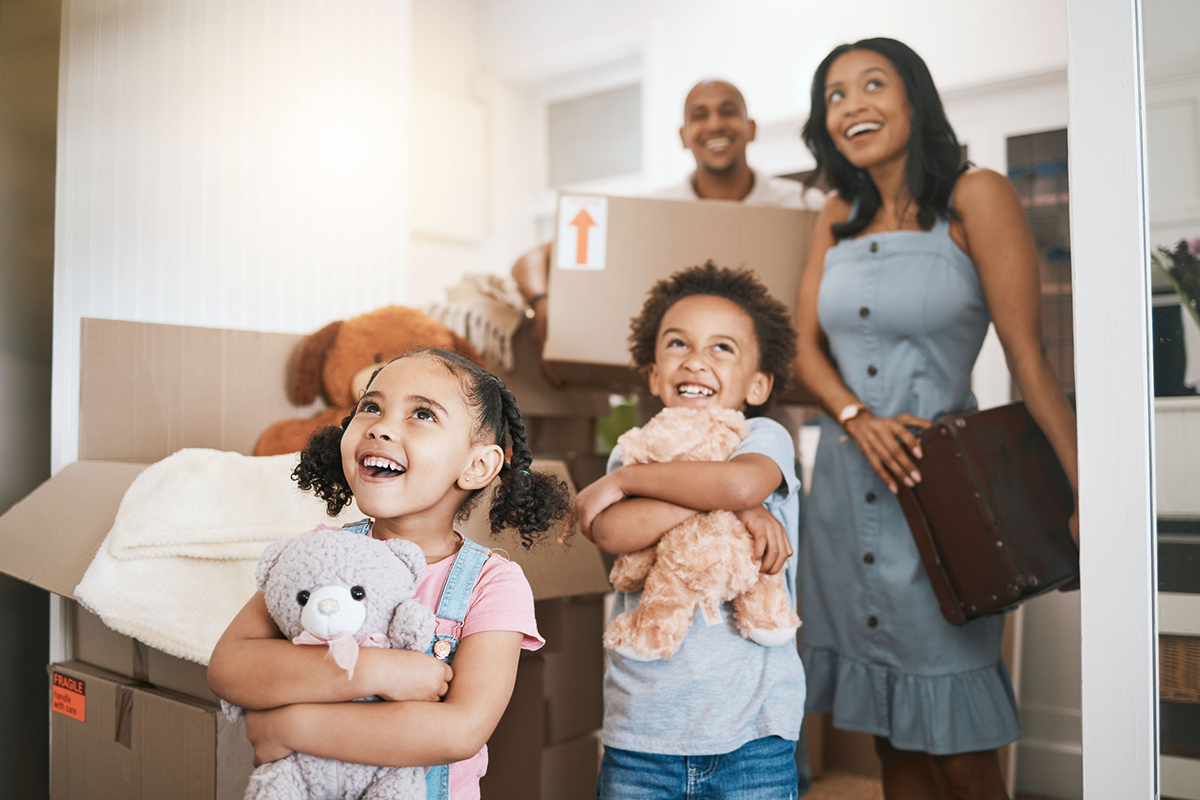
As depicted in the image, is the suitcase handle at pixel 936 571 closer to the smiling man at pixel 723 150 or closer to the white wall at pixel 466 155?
A: the smiling man at pixel 723 150

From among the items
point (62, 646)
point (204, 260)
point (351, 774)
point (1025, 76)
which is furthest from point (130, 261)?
point (1025, 76)

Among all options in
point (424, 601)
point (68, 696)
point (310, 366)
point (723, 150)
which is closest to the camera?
point (424, 601)

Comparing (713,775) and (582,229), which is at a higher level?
(582,229)

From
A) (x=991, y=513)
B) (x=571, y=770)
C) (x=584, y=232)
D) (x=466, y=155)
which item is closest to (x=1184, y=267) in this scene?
(x=991, y=513)

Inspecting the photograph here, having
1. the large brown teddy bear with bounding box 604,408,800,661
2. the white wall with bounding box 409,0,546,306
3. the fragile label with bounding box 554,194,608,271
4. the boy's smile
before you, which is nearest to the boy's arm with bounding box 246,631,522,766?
the large brown teddy bear with bounding box 604,408,800,661

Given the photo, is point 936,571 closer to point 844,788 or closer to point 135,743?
point 844,788

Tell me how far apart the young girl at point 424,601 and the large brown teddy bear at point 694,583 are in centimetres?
15

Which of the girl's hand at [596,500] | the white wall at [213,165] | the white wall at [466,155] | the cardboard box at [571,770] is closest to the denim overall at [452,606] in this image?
the girl's hand at [596,500]

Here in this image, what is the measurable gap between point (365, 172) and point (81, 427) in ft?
2.09

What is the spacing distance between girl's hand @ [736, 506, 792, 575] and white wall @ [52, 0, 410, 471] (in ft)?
2.55

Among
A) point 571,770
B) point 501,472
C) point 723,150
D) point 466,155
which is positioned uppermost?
point 466,155

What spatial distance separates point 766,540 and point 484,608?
353 mm

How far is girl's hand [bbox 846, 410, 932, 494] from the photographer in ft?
3.83

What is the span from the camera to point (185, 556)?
93 centimetres
